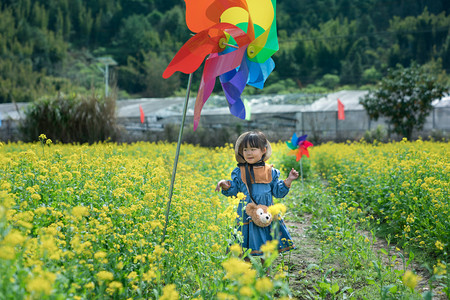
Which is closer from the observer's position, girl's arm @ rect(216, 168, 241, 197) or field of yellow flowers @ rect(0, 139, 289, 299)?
field of yellow flowers @ rect(0, 139, 289, 299)

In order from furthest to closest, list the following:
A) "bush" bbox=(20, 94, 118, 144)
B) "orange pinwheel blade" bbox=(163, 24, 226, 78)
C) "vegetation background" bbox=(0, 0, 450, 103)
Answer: "vegetation background" bbox=(0, 0, 450, 103), "bush" bbox=(20, 94, 118, 144), "orange pinwheel blade" bbox=(163, 24, 226, 78)

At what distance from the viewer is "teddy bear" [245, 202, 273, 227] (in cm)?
307

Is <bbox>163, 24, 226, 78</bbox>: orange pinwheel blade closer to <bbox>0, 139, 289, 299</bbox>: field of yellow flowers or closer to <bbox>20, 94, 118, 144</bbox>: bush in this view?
<bbox>0, 139, 289, 299</bbox>: field of yellow flowers

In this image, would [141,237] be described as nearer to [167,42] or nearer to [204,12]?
[204,12]

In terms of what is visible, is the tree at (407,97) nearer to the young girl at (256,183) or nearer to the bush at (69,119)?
the bush at (69,119)

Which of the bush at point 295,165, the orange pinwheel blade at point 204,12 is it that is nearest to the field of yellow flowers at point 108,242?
the orange pinwheel blade at point 204,12

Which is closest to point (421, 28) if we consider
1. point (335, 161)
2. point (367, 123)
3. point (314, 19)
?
→ point (314, 19)

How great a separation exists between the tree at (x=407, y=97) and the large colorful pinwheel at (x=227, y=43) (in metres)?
14.4

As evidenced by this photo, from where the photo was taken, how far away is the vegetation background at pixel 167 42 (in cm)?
4559

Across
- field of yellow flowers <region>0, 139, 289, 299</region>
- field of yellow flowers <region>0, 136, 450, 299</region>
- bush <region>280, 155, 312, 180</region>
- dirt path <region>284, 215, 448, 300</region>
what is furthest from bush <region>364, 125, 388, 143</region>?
field of yellow flowers <region>0, 139, 289, 299</region>

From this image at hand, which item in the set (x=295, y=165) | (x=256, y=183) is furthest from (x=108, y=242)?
(x=295, y=165)

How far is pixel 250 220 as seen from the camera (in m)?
3.17

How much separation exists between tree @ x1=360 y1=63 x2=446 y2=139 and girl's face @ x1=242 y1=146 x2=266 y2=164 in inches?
568

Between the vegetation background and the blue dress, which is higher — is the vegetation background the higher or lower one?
the higher one
